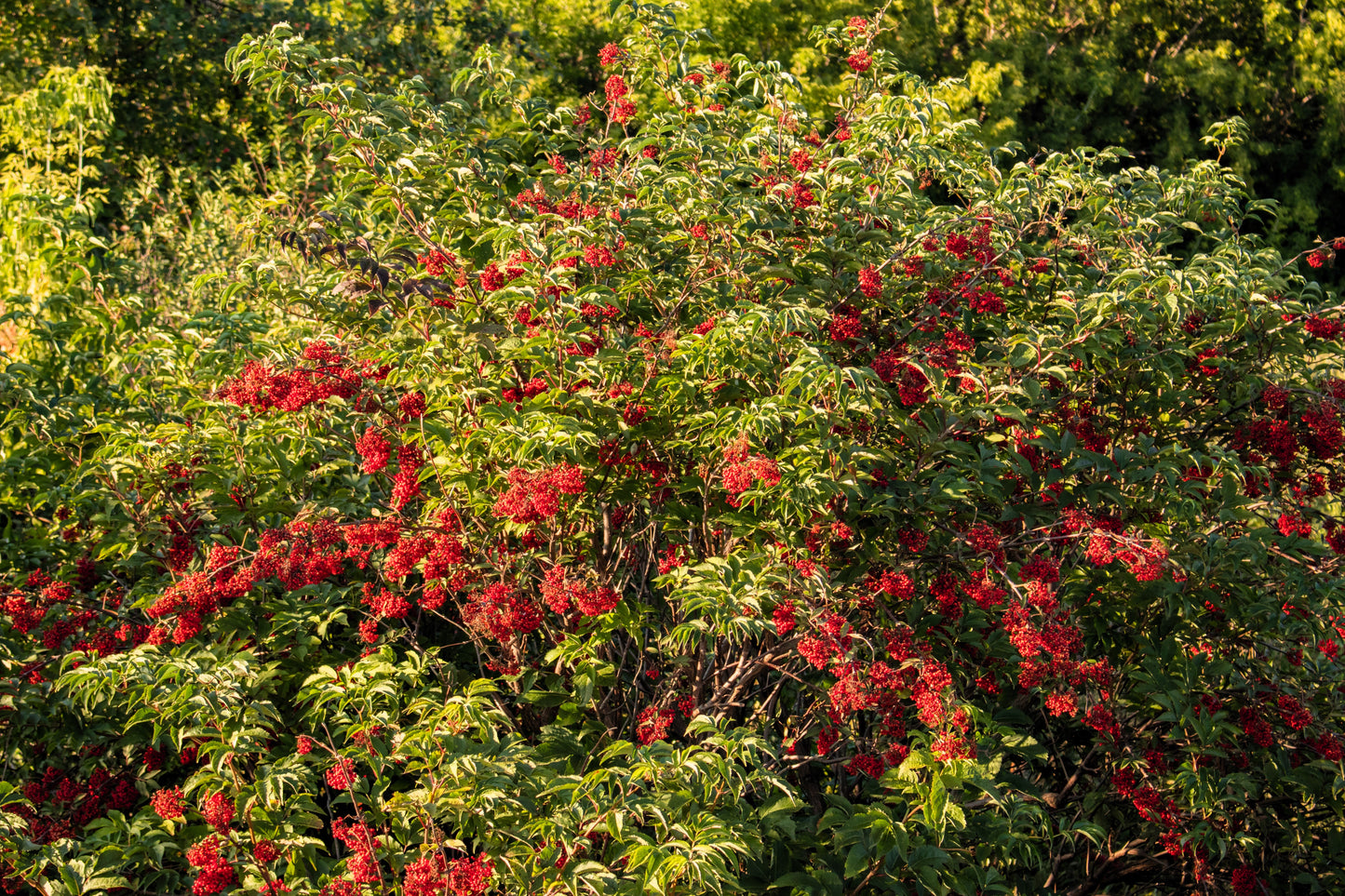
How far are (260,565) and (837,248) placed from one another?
1934 mm

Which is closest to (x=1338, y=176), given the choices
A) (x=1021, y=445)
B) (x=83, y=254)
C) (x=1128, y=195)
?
(x=1128, y=195)

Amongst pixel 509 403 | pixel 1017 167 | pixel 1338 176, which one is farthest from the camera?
pixel 1338 176

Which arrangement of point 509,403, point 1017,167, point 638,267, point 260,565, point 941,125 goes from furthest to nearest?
1. point 941,125
2. point 1017,167
3. point 638,267
4. point 509,403
5. point 260,565

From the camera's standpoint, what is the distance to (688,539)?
11.3 feet

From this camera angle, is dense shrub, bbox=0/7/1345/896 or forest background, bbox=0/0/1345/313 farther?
forest background, bbox=0/0/1345/313

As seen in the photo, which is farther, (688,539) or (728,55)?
(728,55)

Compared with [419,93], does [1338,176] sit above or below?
below

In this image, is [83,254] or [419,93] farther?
[83,254]

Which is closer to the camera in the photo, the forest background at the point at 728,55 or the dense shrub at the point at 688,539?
the dense shrub at the point at 688,539

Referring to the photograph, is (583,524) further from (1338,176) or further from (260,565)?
(1338,176)

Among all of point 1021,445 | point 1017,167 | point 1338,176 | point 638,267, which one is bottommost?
point 1338,176

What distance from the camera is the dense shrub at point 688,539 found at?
9.06ft

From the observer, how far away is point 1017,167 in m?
3.76

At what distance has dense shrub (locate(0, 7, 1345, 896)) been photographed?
2762 millimetres
